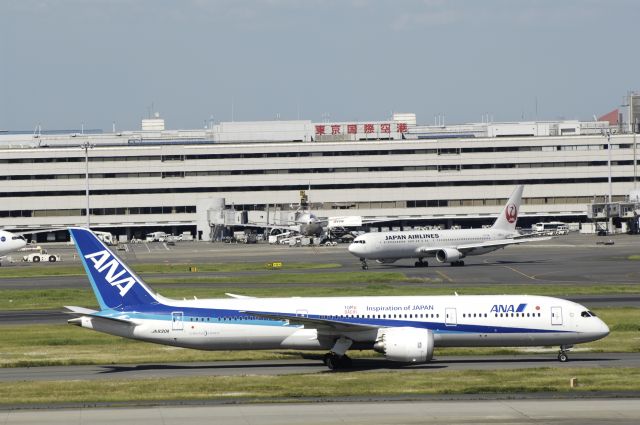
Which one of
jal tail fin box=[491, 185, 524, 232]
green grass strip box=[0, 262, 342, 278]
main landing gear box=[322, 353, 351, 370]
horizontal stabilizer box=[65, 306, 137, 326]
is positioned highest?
jal tail fin box=[491, 185, 524, 232]

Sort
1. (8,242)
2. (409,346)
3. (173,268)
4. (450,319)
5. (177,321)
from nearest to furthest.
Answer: (409,346), (450,319), (177,321), (173,268), (8,242)

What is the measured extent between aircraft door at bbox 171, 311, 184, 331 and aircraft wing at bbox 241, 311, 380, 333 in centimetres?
321

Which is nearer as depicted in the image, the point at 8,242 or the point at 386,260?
the point at 386,260

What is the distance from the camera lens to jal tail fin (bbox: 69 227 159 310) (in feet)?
166

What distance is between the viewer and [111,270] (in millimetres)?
50969

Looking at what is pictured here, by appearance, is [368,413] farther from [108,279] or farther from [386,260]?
[386,260]

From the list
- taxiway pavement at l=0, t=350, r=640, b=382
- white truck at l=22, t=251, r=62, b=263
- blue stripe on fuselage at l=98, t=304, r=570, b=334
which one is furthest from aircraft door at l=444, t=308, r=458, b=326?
white truck at l=22, t=251, r=62, b=263

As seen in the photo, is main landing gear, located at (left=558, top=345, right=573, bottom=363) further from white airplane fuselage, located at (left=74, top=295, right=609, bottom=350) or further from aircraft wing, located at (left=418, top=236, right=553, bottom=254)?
aircraft wing, located at (left=418, top=236, right=553, bottom=254)

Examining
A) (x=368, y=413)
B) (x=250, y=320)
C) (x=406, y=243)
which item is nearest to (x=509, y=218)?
(x=406, y=243)

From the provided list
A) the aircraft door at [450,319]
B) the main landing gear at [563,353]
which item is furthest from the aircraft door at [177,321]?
the main landing gear at [563,353]

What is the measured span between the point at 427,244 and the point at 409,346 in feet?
226

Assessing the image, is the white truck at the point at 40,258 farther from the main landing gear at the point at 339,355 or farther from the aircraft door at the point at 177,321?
the main landing gear at the point at 339,355

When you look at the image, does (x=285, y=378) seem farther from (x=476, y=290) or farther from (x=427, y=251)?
(x=427, y=251)

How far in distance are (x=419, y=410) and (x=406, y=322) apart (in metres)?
11.0
